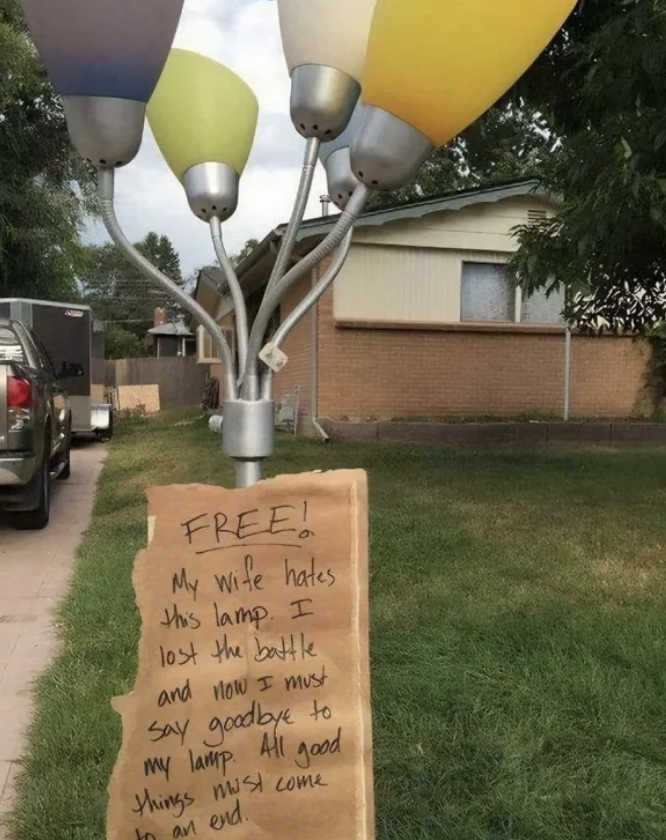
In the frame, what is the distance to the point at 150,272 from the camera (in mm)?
2547

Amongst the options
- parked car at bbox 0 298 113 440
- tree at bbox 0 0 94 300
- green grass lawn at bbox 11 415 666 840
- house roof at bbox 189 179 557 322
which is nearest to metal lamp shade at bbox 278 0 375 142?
green grass lawn at bbox 11 415 666 840

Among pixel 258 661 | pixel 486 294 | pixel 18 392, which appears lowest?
pixel 258 661

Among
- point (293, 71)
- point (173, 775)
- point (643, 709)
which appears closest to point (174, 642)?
point (173, 775)

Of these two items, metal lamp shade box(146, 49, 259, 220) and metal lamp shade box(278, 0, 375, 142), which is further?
metal lamp shade box(146, 49, 259, 220)

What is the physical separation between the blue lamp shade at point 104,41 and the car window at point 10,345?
5.82m

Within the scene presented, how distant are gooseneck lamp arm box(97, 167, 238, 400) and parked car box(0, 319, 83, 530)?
406 centimetres

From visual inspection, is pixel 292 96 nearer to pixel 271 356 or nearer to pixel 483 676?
pixel 271 356

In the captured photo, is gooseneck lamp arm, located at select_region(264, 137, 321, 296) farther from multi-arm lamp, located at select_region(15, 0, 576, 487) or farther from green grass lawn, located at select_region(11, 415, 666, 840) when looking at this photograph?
green grass lawn, located at select_region(11, 415, 666, 840)

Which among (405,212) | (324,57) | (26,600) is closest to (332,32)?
(324,57)

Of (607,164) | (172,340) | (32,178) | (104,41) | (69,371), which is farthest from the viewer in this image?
(172,340)

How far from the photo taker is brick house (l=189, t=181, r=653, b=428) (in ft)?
39.1

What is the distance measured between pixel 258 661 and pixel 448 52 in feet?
5.05

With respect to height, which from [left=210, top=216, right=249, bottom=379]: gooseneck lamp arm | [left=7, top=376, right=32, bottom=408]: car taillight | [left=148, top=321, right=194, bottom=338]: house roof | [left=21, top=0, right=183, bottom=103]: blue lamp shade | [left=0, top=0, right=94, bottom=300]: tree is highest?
[left=0, top=0, right=94, bottom=300]: tree

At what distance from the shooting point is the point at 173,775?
1955 millimetres
